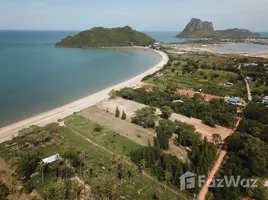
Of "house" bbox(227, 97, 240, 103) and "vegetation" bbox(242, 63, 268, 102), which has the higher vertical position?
"vegetation" bbox(242, 63, 268, 102)

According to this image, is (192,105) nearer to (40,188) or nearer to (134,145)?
(134,145)

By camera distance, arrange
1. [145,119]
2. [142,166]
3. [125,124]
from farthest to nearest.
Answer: [125,124] → [145,119] → [142,166]

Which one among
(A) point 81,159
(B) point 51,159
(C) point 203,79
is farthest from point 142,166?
(C) point 203,79

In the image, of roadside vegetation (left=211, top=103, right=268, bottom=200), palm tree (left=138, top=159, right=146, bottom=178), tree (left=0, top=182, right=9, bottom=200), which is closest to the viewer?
tree (left=0, top=182, right=9, bottom=200)

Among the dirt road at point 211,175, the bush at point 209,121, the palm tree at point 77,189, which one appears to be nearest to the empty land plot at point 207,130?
the bush at point 209,121

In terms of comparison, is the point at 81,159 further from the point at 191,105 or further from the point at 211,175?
the point at 191,105

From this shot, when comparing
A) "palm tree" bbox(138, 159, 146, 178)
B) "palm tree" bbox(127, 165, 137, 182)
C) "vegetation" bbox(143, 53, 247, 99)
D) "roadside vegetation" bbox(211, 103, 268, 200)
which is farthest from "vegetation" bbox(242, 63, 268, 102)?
"palm tree" bbox(127, 165, 137, 182)

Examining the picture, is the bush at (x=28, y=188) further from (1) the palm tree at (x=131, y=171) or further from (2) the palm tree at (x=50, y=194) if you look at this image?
(1) the palm tree at (x=131, y=171)

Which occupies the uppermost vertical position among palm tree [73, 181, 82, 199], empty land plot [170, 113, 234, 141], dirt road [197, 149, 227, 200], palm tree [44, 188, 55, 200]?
palm tree [44, 188, 55, 200]

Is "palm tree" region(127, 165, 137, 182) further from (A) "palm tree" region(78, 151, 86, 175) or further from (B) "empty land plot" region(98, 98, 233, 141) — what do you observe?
(B) "empty land plot" region(98, 98, 233, 141)

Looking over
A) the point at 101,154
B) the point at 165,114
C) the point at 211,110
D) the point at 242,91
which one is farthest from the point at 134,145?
the point at 242,91

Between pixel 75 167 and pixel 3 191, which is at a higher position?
pixel 3 191
